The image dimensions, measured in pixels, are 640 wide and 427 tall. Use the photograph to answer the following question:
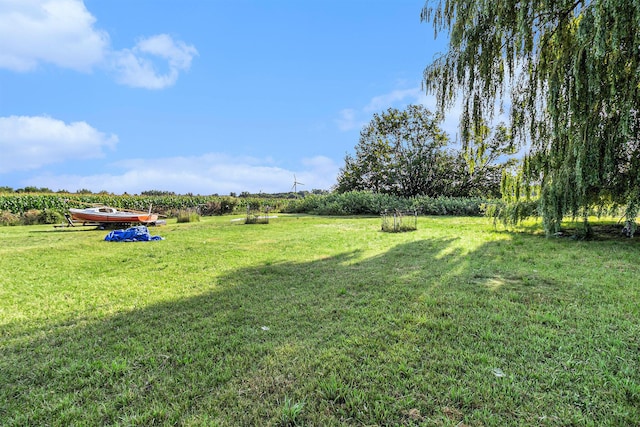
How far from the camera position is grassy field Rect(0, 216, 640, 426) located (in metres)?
1.96

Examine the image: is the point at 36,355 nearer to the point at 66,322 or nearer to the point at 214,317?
the point at 66,322

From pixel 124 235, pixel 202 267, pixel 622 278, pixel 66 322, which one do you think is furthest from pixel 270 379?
pixel 124 235

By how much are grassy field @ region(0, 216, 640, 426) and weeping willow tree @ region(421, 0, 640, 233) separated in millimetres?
2051

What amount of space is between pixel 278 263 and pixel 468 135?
5.95m

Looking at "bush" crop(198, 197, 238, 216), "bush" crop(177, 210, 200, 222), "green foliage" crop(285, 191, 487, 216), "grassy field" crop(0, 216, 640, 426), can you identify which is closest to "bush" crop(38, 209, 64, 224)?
"bush" crop(177, 210, 200, 222)

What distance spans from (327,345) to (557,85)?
686 centimetres

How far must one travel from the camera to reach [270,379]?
7.38 feet

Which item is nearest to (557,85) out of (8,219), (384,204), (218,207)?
(384,204)

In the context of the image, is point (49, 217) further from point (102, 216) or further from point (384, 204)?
point (384, 204)

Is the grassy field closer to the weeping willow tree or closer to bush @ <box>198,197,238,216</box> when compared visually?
the weeping willow tree

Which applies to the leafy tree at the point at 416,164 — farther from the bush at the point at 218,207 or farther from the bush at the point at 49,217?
the bush at the point at 49,217

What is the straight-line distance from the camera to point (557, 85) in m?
6.08

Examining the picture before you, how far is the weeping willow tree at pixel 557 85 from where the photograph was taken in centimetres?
544

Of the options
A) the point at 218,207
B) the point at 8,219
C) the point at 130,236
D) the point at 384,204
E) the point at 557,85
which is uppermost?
the point at 557,85
